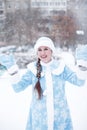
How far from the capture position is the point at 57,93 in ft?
4.79

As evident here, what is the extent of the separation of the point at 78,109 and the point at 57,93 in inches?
7.6

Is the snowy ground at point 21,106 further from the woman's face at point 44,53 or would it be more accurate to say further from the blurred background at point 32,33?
the woman's face at point 44,53

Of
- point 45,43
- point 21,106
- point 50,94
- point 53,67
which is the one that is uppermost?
point 45,43

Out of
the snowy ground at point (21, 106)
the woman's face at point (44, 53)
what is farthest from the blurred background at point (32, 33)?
the woman's face at point (44, 53)

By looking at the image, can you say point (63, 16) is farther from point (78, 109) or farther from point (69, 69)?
point (78, 109)

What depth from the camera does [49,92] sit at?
145cm

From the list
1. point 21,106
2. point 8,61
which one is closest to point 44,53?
point 8,61

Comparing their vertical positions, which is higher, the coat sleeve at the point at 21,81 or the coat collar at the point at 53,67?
the coat collar at the point at 53,67

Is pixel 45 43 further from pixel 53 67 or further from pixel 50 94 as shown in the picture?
pixel 50 94

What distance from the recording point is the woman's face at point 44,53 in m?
1.45

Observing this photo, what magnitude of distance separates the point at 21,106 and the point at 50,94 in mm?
212

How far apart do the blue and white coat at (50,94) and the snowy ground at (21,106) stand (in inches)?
3.3

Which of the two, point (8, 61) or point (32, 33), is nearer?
point (8, 61)

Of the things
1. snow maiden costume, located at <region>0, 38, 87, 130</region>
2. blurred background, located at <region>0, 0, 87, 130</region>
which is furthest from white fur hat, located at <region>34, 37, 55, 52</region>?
blurred background, located at <region>0, 0, 87, 130</region>
